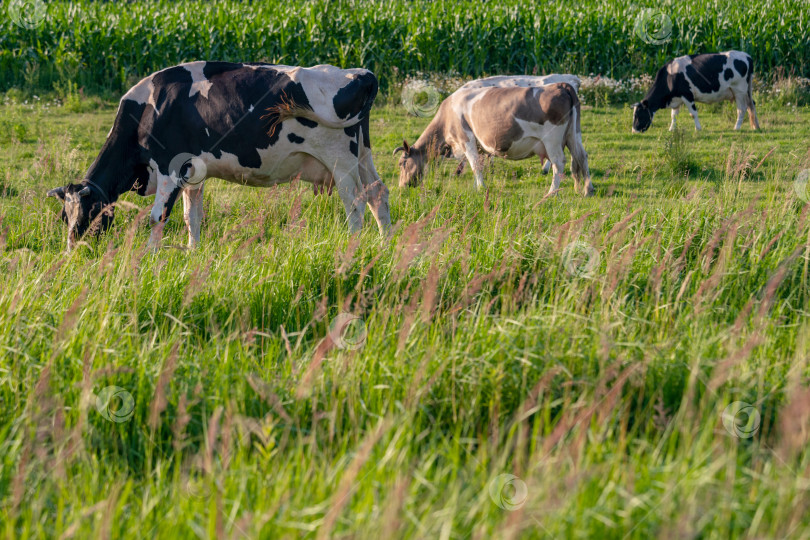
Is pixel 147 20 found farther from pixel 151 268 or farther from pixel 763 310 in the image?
pixel 763 310

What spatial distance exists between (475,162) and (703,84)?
6033mm

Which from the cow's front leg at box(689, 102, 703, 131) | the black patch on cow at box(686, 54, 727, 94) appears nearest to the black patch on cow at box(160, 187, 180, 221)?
the cow's front leg at box(689, 102, 703, 131)

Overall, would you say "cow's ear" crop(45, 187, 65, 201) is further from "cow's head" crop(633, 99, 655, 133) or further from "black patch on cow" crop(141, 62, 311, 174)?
"cow's head" crop(633, 99, 655, 133)

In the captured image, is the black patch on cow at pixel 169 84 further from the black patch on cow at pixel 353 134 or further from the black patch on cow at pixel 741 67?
the black patch on cow at pixel 741 67

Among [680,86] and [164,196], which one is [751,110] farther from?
[164,196]

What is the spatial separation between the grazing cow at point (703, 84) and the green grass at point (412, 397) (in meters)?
8.11

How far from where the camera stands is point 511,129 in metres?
9.41

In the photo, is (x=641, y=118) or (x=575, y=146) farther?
(x=641, y=118)

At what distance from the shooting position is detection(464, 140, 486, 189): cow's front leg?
9.03 m

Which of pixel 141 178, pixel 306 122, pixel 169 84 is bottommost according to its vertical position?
pixel 141 178

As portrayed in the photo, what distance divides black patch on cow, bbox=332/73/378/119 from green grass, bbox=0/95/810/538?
45.3 inches

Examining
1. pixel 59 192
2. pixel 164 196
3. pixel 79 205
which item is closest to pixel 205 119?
pixel 164 196

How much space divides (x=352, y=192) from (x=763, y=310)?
4.10 m

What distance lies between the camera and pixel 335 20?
1769 centimetres
